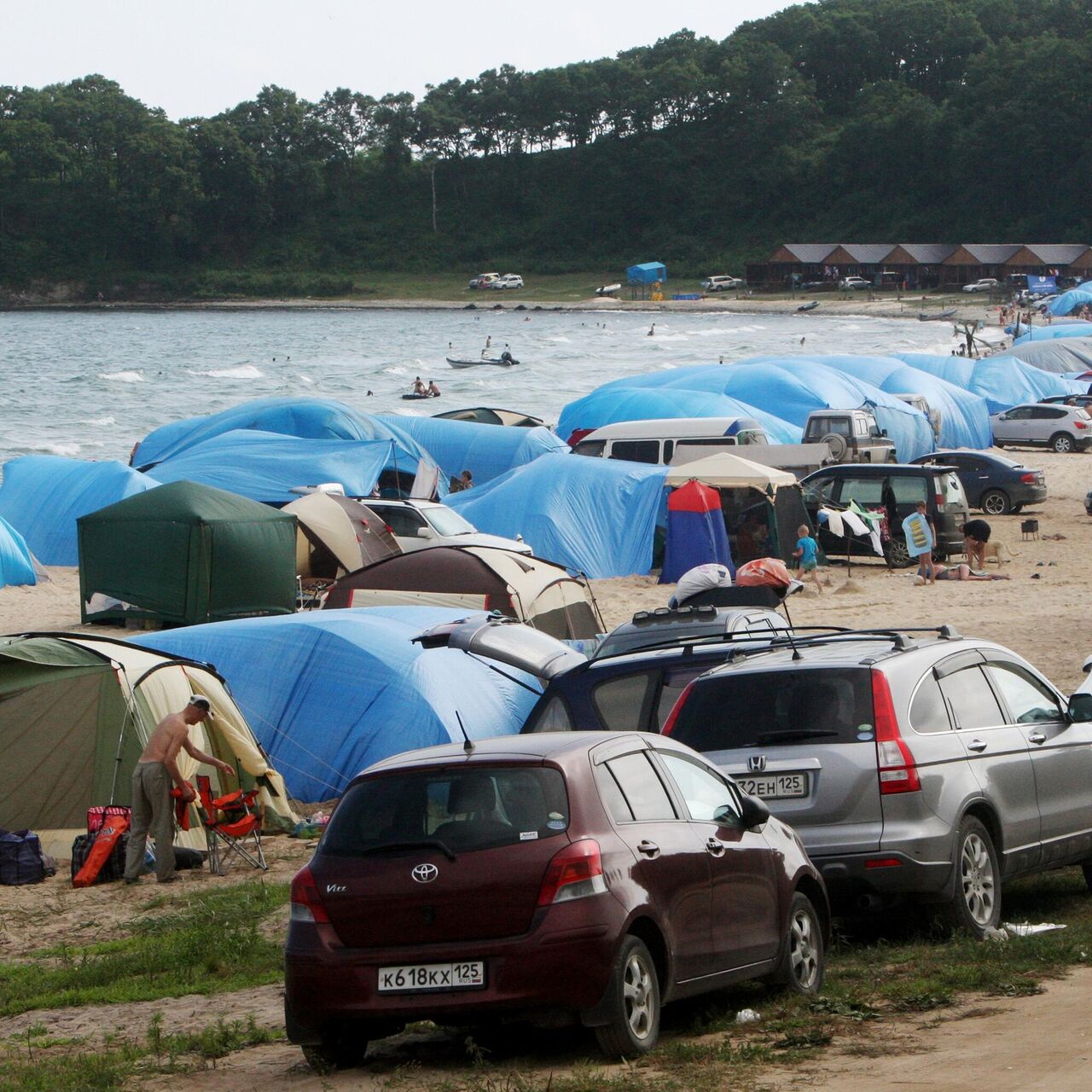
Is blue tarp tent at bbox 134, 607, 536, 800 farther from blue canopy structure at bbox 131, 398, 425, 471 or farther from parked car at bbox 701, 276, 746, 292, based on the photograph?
parked car at bbox 701, 276, 746, 292

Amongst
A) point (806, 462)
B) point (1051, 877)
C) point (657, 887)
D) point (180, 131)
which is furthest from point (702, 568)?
point (180, 131)

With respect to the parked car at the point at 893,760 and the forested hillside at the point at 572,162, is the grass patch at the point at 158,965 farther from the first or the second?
the forested hillside at the point at 572,162

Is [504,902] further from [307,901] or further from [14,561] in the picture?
[14,561]

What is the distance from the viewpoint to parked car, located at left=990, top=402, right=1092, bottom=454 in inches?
1690

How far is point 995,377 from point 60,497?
30735 mm

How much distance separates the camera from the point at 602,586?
81.4 ft

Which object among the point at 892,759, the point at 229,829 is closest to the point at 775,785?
the point at 892,759

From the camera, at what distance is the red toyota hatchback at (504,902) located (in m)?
5.88

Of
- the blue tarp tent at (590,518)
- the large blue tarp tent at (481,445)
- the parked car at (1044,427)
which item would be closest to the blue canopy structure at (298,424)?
the large blue tarp tent at (481,445)

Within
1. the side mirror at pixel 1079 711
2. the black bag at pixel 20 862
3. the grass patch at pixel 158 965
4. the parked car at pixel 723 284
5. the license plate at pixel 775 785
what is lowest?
the black bag at pixel 20 862

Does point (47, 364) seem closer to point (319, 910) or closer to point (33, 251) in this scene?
point (33, 251)

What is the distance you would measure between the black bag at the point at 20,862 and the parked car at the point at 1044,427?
3593 cm

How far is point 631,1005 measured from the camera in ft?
19.8

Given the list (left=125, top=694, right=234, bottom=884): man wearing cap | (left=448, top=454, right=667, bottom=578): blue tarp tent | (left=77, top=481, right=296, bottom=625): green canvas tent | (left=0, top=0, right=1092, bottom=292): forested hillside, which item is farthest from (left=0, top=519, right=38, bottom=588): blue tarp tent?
(left=0, top=0, right=1092, bottom=292): forested hillside
